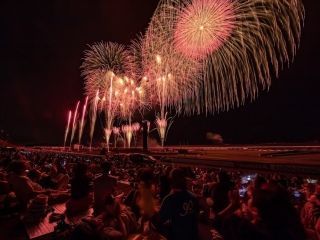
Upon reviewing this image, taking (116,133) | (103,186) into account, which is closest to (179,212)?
(103,186)

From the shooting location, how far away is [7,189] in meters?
7.89

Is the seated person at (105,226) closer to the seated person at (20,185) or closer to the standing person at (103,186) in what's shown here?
the standing person at (103,186)

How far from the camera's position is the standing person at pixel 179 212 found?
5.03 m

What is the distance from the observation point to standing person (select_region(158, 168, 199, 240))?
5027mm

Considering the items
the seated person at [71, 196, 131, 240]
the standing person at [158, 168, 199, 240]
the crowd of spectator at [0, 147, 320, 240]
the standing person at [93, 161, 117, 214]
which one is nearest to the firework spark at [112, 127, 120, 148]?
the crowd of spectator at [0, 147, 320, 240]

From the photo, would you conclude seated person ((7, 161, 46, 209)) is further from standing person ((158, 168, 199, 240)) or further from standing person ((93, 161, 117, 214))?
standing person ((158, 168, 199, 240))

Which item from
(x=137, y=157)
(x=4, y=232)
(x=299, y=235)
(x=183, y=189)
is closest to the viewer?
(x=299, y=235)

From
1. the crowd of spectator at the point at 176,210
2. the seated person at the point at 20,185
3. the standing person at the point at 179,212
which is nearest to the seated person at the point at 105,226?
the crowd of spectator at the point at 176,210

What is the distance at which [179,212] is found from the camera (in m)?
5.03

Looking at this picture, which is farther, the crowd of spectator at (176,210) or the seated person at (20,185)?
the seated person at (20,185)

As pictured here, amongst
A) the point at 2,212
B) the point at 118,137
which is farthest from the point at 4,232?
the point at 118,137

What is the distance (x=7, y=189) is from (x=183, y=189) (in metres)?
4.68

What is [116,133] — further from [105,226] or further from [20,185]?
[105,226]

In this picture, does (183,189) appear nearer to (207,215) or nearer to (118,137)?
(207,215)
